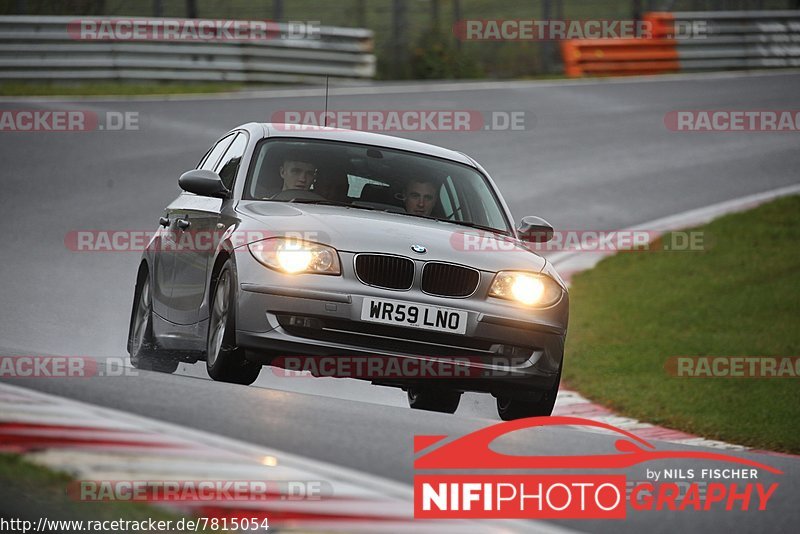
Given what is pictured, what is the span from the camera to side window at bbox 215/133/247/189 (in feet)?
24.7

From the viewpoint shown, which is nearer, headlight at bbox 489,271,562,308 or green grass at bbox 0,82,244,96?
headlight at bbox 489,271,562,308

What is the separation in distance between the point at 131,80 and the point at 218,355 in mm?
17588

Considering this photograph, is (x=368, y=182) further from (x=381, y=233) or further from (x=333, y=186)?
(x=381, y=233)

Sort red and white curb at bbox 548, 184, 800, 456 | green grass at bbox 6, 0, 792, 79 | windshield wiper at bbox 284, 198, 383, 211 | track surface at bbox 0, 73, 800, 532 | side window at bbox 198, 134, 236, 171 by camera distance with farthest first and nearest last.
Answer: green grass at bbox 6, 0, 792, 79 < red and white curb at bbox 548, 184, 800, 456 < side window at bbox 198, 134, 236, 171 < windshield wiper at bbox 284, 198, 383, 211 < track surface at bbox 0, 73, 800, 532

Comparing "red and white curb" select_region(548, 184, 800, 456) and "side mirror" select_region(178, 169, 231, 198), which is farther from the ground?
"side mirror" select_region(178, 169, 231, 198)

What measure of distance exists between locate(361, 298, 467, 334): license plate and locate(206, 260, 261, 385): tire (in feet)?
2.12

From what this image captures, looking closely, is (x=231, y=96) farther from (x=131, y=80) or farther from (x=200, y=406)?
(x=200, y=406)

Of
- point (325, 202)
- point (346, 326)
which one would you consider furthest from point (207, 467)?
point (325, 202)

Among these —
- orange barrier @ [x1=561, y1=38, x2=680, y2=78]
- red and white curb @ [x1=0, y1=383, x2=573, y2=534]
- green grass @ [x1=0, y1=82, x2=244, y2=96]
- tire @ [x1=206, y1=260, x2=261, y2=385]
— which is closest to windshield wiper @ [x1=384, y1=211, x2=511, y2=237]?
tire @ [x1=206, y1=260, x2=261, y2=385]

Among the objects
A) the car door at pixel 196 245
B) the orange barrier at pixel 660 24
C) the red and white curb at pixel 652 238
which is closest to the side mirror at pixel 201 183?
the car door at pixel 196 245

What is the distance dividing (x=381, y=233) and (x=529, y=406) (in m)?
1.27

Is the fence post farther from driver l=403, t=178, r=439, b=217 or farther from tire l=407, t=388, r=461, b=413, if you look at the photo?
driver l=403, t=178, r=439, b=217

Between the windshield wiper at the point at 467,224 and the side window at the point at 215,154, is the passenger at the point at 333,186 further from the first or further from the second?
the side window at the point at 215,154

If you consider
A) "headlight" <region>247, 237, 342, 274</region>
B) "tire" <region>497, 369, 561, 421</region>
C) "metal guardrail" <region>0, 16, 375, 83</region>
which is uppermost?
"metal guardrail" <region>0, 16, 375, 83</region>
